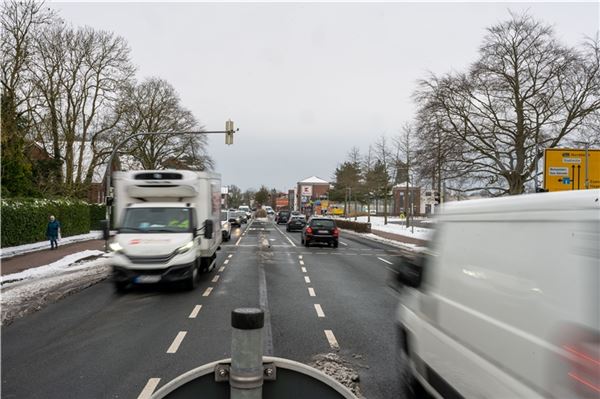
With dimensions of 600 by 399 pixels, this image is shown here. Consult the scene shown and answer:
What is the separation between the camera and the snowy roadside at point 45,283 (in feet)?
32.2

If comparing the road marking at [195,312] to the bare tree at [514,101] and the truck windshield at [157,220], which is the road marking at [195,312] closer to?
the truck windshield at [157,220]

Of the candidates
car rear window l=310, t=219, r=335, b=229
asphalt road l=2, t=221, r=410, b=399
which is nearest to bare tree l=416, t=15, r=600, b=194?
car rear window l=310, t=219, r=335, b=229

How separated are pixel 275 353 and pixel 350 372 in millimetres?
1154

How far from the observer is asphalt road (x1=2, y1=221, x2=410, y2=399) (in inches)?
214

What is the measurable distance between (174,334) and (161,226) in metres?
5.19

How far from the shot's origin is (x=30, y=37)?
28.5 metres

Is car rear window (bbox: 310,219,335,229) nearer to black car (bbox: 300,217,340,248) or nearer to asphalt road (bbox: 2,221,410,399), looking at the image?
black car (bbox: 300,217,340,248)

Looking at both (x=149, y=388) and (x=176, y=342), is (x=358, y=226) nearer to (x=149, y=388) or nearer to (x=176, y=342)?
(x=176, y=342)

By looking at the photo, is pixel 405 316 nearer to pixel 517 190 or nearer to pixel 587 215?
pixel 587 215

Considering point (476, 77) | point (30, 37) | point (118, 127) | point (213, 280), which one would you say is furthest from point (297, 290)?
point (118, 127)

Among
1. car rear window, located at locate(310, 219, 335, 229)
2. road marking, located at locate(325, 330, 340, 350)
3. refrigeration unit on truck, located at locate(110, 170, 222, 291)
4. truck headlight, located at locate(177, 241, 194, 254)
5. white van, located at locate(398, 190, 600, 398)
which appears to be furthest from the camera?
car rear window, located at locate(310, 219, 335, 229)

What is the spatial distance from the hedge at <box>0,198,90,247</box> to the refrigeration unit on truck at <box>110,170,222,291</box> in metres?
12.8

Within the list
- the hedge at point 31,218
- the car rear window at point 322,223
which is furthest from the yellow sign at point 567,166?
the hedge at point 31,218

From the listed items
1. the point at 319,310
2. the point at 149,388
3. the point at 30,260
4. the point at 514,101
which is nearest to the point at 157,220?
the point at 319,310
